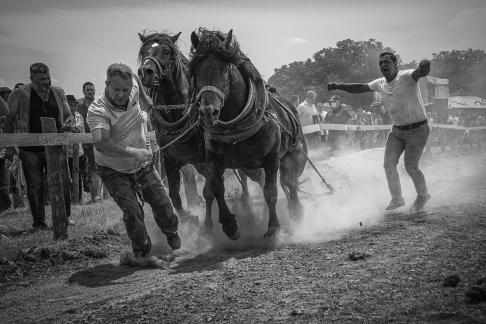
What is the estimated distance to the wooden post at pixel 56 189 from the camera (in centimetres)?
698

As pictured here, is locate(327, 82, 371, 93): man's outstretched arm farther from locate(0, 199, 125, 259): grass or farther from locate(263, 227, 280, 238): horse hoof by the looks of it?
locate(0, 199, 125, 259): grass

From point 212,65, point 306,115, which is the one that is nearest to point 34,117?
point 212,65

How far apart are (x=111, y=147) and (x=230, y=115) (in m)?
1.55

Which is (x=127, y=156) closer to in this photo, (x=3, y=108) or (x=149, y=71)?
(x=149, y=71)

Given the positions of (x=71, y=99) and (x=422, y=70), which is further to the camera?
(x=71, y=99)

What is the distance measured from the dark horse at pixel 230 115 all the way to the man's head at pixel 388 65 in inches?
88.2

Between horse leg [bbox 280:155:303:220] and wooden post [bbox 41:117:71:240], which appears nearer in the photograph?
wooden post [bbox 41:117:71:240]

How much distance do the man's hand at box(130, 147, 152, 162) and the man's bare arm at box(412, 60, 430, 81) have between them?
413 centimetres

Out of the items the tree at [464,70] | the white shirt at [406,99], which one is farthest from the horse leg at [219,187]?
the tree at [464,70]

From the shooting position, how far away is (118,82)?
5.21 metres

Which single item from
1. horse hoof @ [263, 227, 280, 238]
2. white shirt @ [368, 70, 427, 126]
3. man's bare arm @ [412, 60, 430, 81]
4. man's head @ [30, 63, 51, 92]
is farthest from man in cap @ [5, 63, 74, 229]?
man's bare arm @ [412, 60, 430, 81]

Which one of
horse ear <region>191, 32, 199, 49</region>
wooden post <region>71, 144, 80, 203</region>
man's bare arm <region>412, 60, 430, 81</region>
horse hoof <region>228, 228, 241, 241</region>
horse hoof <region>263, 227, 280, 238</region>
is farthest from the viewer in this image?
wooden post <region>71, 144, 80, 203</region>

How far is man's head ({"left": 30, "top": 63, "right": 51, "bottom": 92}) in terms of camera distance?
7.80 metres

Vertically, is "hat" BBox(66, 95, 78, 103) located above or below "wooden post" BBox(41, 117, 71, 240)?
above
